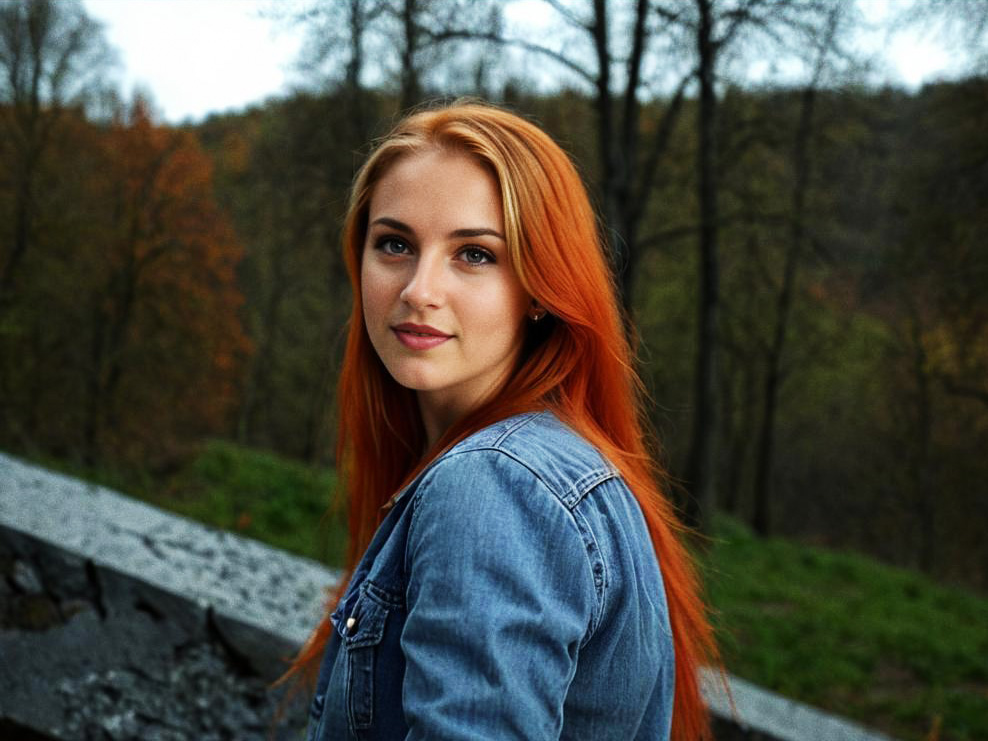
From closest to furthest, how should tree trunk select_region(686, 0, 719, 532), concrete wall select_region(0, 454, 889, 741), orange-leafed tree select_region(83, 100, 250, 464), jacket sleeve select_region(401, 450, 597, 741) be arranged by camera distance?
jacket sleeve select_region(401, 450, 597, 741) < concrete wall select_region(0, 454, 889, 741) < tree trunk select_region(686, 0, 719, 532) < orange-leafed tree select_region(83, 100, 250, 464)

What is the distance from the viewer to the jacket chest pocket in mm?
1229

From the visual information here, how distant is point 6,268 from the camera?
33.4 feet

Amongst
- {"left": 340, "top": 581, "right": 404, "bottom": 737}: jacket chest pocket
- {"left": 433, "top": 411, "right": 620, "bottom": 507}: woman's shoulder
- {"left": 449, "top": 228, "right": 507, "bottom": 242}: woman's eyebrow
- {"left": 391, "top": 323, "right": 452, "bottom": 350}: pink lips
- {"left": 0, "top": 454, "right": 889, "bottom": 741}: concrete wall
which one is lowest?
{"left": 0, "top": 454, "right": 889, "bottom": 741}: concrete wall

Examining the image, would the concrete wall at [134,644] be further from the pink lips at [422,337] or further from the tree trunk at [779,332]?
the tree trunk at [779,332]

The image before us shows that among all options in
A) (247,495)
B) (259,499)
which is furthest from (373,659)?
(247,495)

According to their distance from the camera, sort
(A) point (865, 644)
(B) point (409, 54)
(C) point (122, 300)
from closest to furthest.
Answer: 1. (A) point (865, 644)
2. (B) point (409, 54)
3. (C) point (122, 300)

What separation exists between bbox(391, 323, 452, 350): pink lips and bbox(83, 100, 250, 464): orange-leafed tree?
10.8 metres

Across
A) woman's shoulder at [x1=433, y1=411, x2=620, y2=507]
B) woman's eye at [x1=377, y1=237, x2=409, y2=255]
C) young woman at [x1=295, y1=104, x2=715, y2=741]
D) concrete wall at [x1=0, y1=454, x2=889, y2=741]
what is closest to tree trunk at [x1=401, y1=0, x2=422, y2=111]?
concrete wall at [x1=0, y1=454, x2=889, y2=741]

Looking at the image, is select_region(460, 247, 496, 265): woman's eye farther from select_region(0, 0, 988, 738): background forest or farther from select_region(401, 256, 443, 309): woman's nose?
select_region(0, 0, 988, 738): background forest

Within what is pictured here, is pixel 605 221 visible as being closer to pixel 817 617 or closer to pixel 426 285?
pixel 426 285

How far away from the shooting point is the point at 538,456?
1.23 metres

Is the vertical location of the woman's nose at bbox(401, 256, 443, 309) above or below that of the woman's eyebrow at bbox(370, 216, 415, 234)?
below

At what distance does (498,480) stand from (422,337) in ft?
1.40

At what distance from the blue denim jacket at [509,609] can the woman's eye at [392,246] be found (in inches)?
15.4
